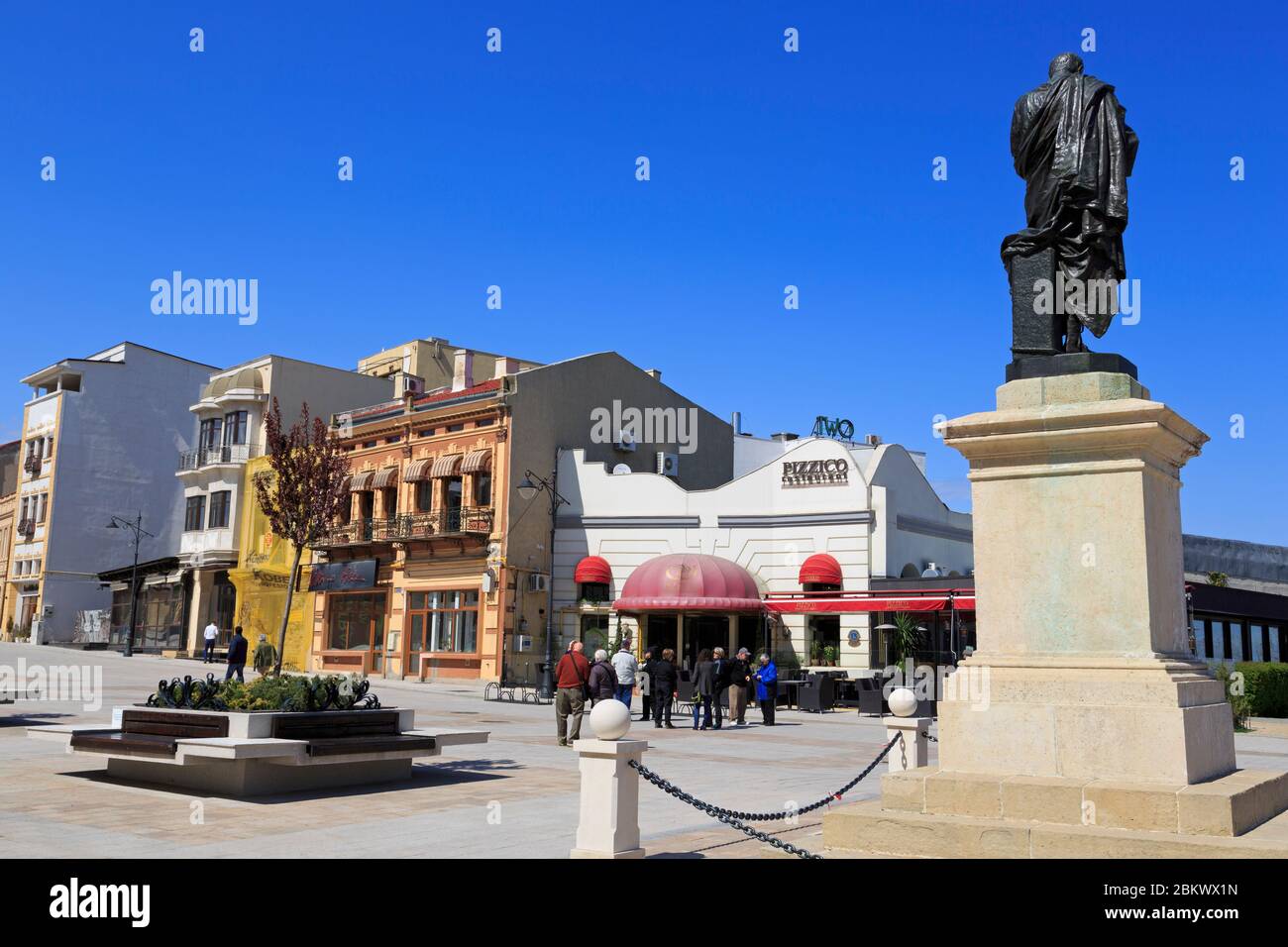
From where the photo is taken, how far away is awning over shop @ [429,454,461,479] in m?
38.1

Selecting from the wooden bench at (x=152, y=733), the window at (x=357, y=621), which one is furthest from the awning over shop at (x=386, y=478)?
the wooden bench at (x=152, y=733)

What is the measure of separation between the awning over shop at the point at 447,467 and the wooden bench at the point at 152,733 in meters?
26.4

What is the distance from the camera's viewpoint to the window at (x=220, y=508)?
156 ft

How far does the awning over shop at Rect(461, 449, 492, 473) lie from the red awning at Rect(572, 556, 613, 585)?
476 centimetres

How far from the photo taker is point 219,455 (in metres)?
47.8

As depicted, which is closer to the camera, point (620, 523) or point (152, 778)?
point (152, 778)

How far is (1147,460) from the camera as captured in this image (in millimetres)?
6559

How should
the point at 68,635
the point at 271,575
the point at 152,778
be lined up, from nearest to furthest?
the point at 152,778
the point at 271,575
the point at 68,635

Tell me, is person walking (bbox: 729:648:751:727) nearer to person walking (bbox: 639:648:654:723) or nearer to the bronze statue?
Result: person walking (bbox: 639:648:654:723)

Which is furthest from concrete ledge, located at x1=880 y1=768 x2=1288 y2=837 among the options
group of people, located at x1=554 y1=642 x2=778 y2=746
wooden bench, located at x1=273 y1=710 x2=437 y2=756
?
group of people, located at x1=554 y1=642 x2=778 y2=746

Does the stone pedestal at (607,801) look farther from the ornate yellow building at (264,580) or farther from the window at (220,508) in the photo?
the window at (220,508)
